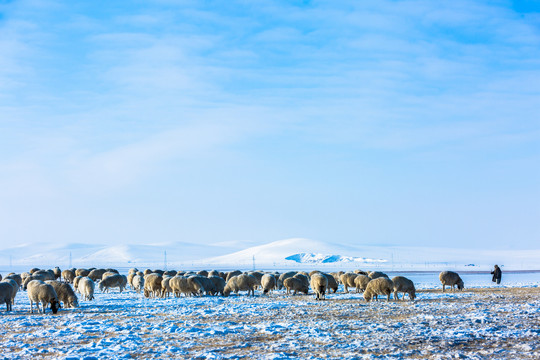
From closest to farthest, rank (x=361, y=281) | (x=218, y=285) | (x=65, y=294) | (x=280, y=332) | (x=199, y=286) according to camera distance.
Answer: (x=280, y=332), (x=65, y=294), (x=199, y=286), (x=218, y=285), (x=361, y=281)

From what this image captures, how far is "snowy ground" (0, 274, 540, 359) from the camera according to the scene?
1135 cm

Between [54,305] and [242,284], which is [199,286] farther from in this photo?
[54,305]

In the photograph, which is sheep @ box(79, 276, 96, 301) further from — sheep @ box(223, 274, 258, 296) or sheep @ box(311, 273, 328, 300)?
sheep @ box(311, 273, 328, 300)

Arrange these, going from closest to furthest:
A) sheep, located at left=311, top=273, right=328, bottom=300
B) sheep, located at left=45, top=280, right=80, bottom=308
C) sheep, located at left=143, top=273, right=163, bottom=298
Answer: sheep, located at left=45, top=280, right=80, bottom=308 → sheep, located at left=311, top=273, right=328, bottom=300 → sheep, located at left=143, top=273, right=163, bottom=298

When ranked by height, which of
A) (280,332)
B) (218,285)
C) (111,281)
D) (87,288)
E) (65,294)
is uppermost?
(111,281)

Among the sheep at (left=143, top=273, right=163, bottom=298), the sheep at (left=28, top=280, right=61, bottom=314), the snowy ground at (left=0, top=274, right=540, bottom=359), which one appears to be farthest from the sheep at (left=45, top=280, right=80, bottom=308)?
the sheep at (left=143, top=273, right=163, bottom=298)

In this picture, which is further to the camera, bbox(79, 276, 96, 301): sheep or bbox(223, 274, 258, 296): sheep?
bbox(223, 274, 258, 296): sheep

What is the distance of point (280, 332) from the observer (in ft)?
45.3

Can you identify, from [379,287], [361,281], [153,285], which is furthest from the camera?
[361,281]

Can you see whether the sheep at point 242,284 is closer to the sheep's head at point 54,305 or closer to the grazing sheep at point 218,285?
the grazing sheep at point 218,285

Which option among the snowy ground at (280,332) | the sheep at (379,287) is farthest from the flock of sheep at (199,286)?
the snowy ground at (280,332)

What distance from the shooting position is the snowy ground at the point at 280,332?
11352mm

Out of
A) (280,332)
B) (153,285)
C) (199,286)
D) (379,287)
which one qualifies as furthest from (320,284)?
(280,332)

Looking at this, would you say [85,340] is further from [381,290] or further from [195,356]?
[381,290]
